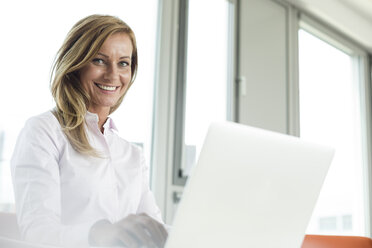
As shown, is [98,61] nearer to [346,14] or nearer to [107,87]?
[107,87]

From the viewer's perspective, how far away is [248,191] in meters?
0.94

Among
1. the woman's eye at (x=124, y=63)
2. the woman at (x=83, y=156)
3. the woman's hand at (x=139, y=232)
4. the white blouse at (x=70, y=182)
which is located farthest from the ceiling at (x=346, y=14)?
the woman's hand at (x=139, y=232)

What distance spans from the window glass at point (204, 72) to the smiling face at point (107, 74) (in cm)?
130

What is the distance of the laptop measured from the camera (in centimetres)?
87

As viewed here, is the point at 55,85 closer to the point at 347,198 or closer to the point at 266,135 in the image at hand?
the point at 266,135

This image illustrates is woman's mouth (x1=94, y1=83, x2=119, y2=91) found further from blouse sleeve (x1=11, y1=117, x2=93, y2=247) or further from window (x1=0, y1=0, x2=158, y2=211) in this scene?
window (x1=0, y1=0, x2=158, y2=211)

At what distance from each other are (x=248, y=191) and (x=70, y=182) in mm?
768

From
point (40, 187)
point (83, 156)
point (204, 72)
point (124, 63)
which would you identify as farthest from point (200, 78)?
point (40, 187)

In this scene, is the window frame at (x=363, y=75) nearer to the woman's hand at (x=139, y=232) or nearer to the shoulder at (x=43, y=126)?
the shoulder at (x=43, y=126)

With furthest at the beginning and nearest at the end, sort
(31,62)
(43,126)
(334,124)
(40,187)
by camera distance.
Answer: (334,124), (31,62), (43,126), (40,187)

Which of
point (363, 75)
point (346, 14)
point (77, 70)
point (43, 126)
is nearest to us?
point (43, 126)

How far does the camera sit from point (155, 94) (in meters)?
3.03

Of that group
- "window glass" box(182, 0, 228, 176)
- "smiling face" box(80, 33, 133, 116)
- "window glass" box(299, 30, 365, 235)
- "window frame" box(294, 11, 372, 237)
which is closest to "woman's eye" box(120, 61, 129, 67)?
"smiling face" box(80, 33, 133, 116)

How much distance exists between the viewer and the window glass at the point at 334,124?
14.4ft
